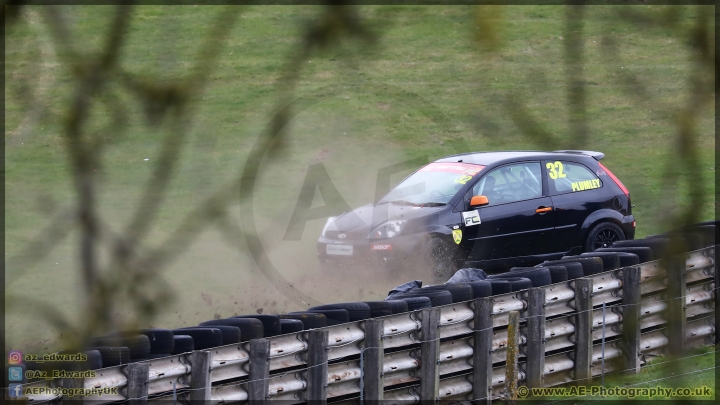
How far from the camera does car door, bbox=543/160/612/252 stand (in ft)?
31.1

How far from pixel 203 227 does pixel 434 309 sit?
14.9 feet

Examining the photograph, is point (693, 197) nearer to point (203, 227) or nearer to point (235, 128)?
point (203, 227)

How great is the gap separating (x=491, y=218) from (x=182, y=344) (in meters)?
4.79

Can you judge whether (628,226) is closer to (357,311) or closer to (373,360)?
(357,311)

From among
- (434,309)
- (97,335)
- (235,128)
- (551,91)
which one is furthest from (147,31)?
(235,128)

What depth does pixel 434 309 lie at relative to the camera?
6047 mm

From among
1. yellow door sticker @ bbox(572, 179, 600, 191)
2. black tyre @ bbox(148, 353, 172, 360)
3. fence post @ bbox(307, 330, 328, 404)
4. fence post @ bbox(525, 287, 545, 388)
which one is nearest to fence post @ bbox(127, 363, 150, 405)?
black tyre @ bbox(148, 353, 172, 360)

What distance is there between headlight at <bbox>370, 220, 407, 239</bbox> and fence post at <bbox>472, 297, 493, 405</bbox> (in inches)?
110

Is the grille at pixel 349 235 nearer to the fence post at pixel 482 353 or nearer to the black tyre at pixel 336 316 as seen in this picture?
the fence post at pixel 482 353

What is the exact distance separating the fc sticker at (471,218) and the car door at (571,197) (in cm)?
95

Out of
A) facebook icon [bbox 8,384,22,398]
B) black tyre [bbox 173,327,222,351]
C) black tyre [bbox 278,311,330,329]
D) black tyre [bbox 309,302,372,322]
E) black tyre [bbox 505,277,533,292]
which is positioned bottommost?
facebook icon [bbox 8,384,22,398]

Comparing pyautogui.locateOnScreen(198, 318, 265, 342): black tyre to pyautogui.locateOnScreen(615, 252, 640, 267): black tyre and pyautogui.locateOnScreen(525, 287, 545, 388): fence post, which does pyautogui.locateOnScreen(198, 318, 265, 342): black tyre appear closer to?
pyautogui.locateOnScreen(525, 287, 545, 388): fence post

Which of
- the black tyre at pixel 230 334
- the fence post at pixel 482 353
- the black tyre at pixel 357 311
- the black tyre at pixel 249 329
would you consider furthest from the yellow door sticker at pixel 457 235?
the black tyre at pixel 230 334

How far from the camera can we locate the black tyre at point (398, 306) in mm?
6133
